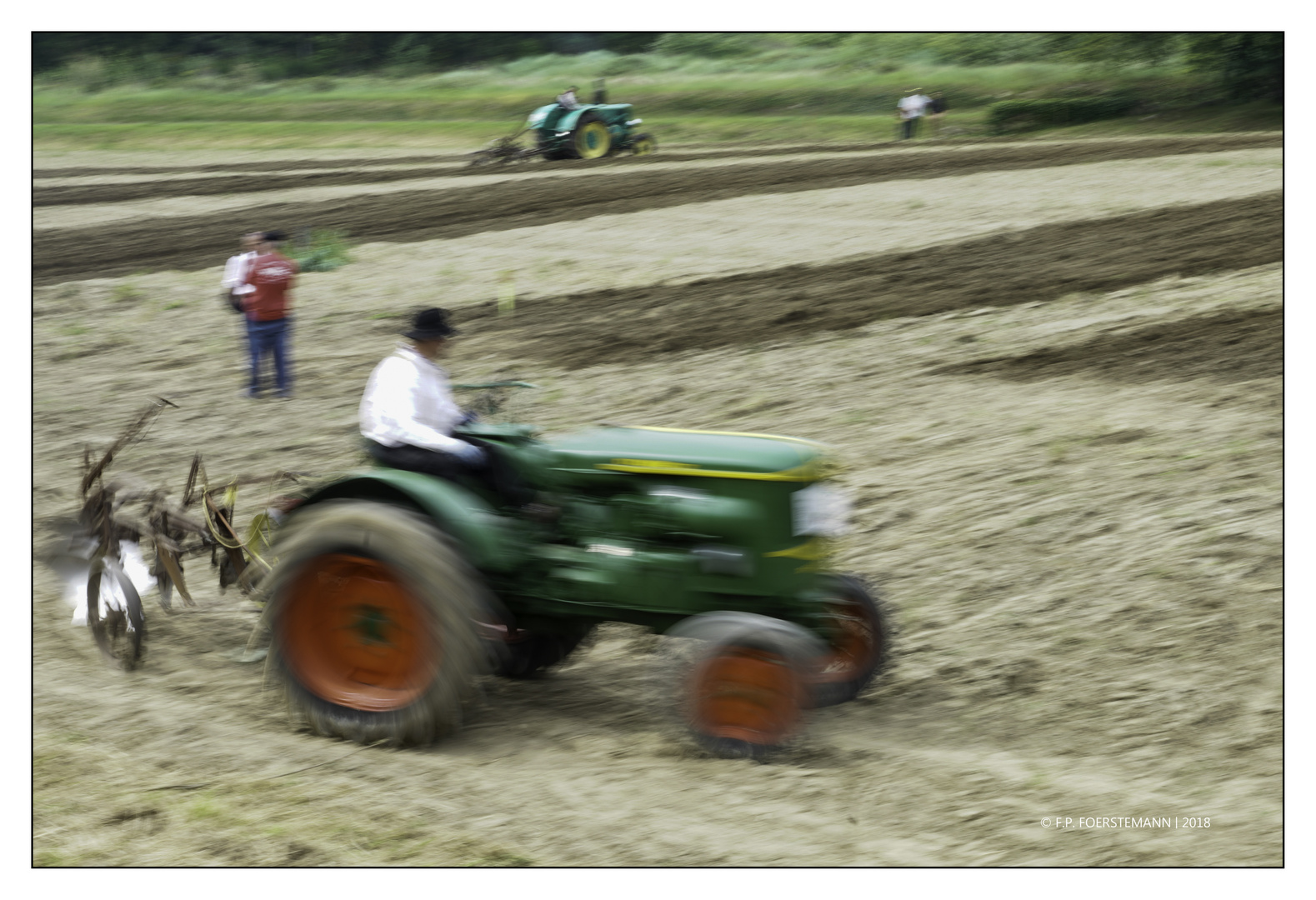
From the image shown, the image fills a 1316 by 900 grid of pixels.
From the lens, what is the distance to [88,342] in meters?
12.9

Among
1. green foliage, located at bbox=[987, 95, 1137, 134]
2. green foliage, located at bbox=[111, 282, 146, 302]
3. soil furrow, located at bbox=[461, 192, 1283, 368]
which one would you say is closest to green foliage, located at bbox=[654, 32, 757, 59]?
soil furrow, located at bbox=[461, 192, 1283, 368]

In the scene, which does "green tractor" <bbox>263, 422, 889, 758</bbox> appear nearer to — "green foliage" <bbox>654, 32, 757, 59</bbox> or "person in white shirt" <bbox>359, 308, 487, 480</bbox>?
"person in white shirt" <bbox>359, 308, 487, 480</bbox>

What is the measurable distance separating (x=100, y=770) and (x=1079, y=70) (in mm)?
14028

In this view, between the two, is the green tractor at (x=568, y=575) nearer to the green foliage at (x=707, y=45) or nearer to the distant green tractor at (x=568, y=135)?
the green foliage at (x=707, y=45)

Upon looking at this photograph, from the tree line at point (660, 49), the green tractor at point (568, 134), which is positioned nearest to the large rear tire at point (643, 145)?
the green tractor at point (568, 134)

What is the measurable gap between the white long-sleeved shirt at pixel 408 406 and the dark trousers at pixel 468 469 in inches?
1.9

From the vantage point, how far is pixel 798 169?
19.9 m

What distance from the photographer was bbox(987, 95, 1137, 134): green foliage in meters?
19.3

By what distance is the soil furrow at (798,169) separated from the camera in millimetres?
18875

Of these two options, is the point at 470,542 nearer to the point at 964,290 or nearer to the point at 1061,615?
the point at 1061,615

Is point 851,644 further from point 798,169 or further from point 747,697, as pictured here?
point 798,169

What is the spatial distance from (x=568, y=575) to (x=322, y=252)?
11.3 metres

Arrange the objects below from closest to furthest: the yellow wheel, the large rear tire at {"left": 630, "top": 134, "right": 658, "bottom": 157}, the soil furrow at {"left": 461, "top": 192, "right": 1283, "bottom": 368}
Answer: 1. the soil furrow at {"left": 461, "top": 192, "right": 1283, "bottom": 368}
2. the yellow wheel
3. the large rear tire at {"left": 630, "top": 134, "right": 658, "bottom": 157}

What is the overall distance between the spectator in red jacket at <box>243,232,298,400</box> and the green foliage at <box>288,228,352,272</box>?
157 inches
